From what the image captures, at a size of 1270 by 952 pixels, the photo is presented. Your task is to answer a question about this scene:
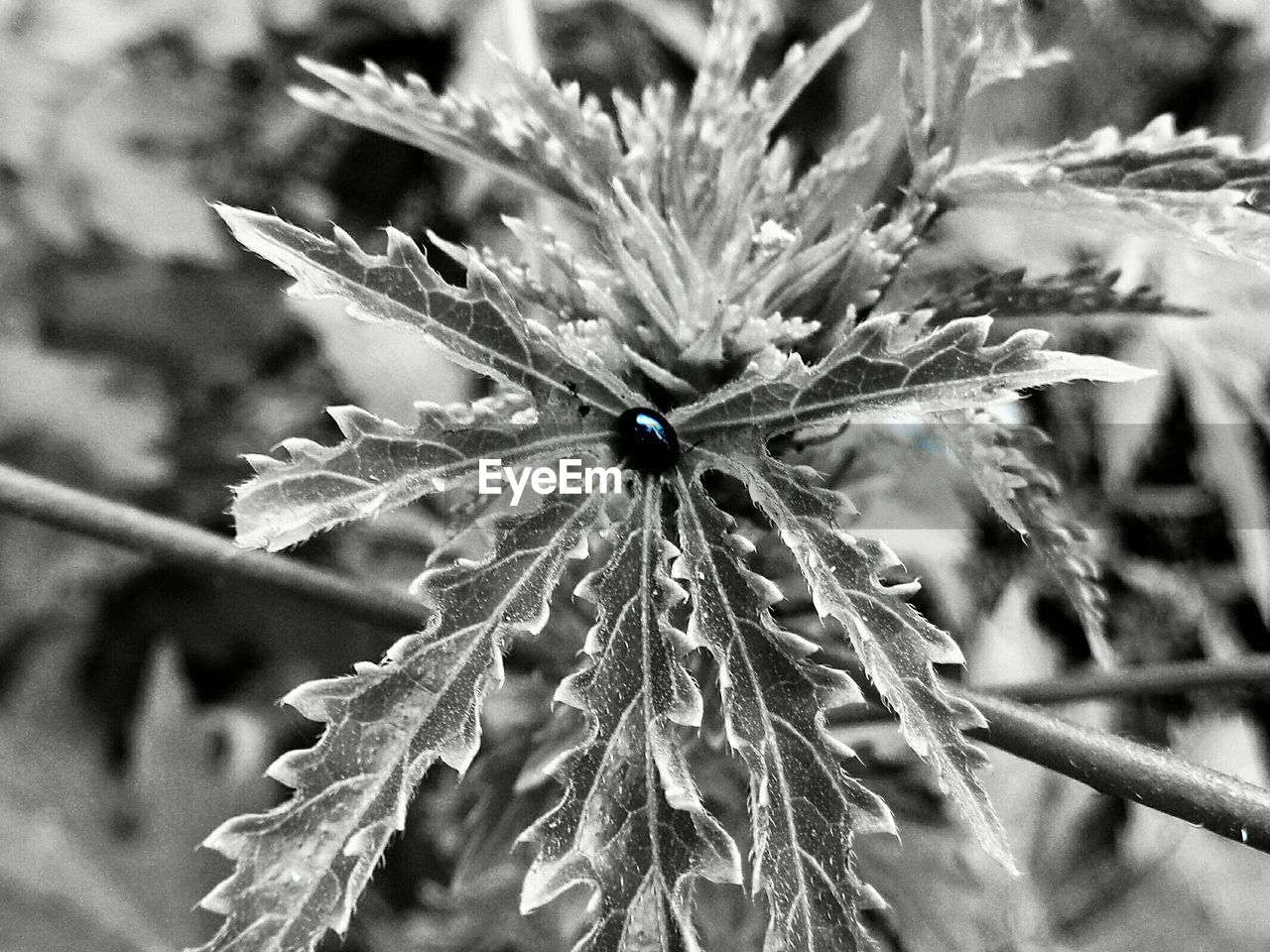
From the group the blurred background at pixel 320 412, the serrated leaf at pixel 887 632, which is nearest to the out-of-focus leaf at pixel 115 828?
the blurred background at pixel 320 412

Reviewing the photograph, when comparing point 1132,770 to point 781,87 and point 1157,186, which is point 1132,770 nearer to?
point 1157,186

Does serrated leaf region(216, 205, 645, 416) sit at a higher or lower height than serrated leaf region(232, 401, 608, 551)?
higher

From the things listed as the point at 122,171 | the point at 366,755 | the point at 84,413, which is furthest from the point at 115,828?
the point at 366,755

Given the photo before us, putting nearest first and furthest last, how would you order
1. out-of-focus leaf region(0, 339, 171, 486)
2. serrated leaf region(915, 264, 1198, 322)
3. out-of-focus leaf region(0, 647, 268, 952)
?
serrated leaf region(915, 264, 1198, 322)
out-of-focus leaf region(0, 647, 268, 952)
out-of-focus leaf region(0, 339, 171, 486)

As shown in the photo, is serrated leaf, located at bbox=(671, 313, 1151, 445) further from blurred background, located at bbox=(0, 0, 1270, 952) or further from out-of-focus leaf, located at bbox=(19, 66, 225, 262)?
out-of-focus leaf, located at bbox=(19, 66, 225, 262)

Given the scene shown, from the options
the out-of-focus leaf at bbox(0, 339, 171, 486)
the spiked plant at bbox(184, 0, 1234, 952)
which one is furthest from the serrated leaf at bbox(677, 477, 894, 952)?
the out-of-focus leaf at bbox(0, 339, 171, 486)

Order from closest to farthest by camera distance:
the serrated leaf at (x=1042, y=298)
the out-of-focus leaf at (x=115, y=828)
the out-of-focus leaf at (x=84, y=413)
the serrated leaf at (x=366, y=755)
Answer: the serrated leaf at (x=366, y=755) → the serrated leaf at (x=1042, y=298) → the out-of-focus leaf at (x=115, y=828) → the out-of-focus leaf at (x=84, y=413)

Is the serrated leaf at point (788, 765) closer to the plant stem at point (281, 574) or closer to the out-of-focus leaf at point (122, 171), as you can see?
the plant stem at point (281, 574)
